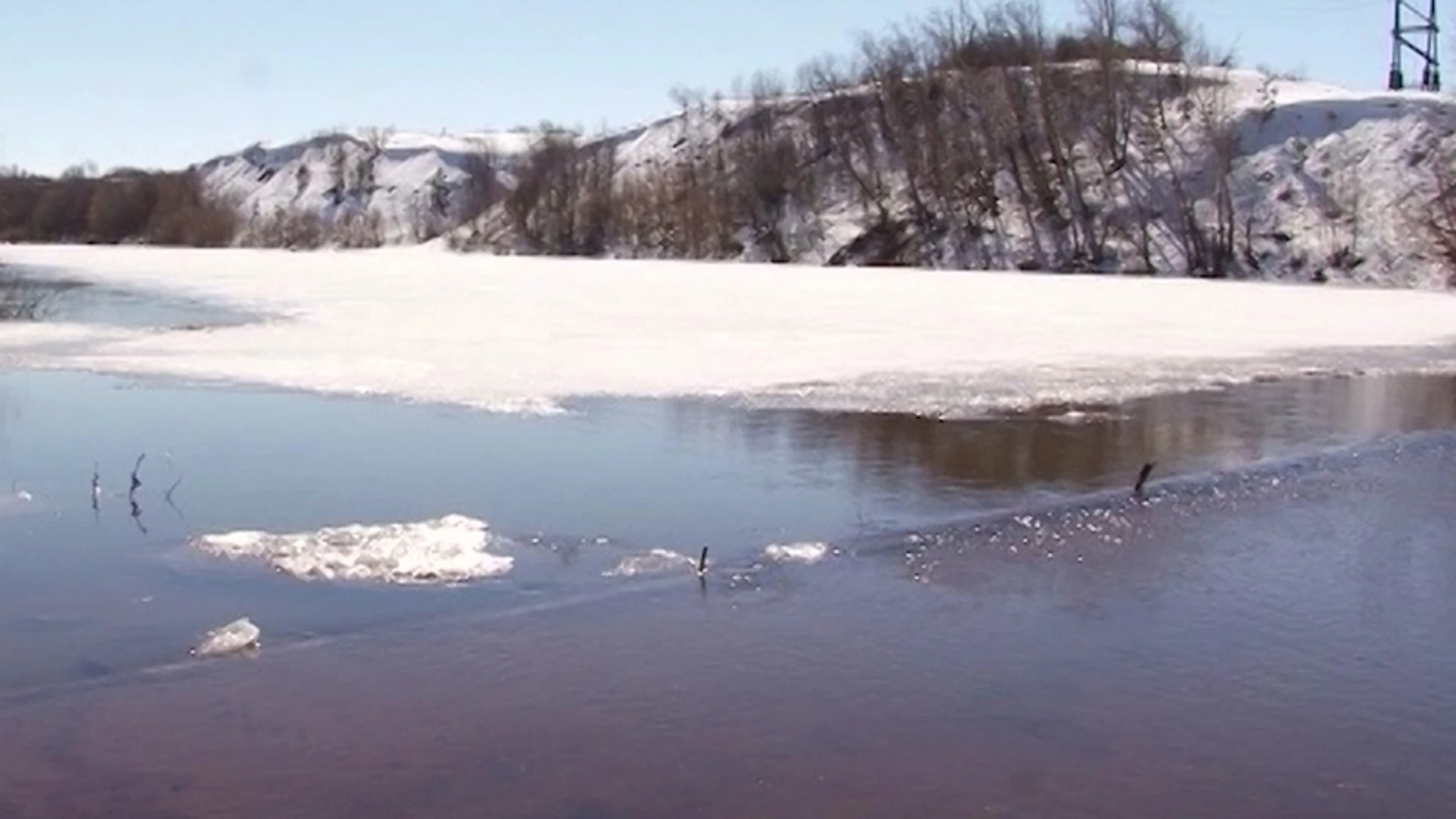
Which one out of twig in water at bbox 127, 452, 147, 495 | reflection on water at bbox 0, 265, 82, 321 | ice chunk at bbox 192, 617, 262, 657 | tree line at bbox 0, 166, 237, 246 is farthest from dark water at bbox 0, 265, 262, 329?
tree line at bbox 0, 166, 237, 246

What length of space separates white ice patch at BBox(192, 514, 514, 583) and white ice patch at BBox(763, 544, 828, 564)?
Result: 1.42m

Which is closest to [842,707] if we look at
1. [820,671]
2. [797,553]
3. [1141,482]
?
[820,671]

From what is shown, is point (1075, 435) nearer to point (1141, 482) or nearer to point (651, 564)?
point (1141, 482)

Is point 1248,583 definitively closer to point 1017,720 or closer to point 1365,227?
point 1017,720

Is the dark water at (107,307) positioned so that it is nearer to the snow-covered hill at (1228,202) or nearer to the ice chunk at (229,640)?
the ice chunk at (229,640)

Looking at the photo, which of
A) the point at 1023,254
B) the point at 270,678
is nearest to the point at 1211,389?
the point at 270,678

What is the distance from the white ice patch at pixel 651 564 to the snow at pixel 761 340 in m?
5.45

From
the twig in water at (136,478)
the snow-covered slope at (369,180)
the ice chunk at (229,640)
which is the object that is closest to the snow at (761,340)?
the twig in water at (136,478)

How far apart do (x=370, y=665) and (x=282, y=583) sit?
4.66ft

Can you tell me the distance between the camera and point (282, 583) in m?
7.68

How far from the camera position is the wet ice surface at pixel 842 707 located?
17.1 feet

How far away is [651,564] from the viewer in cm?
816

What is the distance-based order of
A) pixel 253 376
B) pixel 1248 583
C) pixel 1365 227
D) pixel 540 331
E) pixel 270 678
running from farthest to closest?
pixel 1365 227 < pixel 540 331 < pixel 253 376 < pixel 1248 583 < pixel 270 678

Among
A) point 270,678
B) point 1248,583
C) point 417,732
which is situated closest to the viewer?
point 417,732
